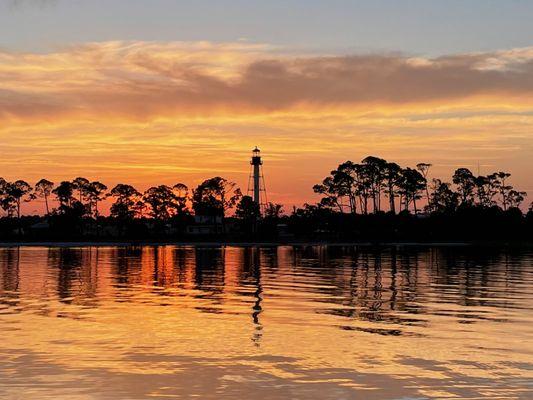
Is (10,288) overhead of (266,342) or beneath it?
overhead

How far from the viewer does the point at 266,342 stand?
23.2 metres

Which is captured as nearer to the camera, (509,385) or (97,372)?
(509,385)

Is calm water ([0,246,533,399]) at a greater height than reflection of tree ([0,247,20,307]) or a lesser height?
lesser

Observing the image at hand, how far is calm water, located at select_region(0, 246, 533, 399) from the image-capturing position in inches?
661

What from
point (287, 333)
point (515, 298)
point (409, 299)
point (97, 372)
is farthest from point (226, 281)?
point (97, 372)

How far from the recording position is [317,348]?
22.0m

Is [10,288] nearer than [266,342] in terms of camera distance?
No

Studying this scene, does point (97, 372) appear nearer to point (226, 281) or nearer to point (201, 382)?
point (201, 382)

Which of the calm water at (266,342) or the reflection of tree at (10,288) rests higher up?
the reflection of tree at (10,288)

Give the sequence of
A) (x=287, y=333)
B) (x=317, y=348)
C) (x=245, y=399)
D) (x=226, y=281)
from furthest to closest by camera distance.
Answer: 1. (x=226, y=281)
2. (x=287, y=333)
3. (x=317, y=348)
4. (x=245, y=399)

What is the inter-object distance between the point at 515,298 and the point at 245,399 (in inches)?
1032

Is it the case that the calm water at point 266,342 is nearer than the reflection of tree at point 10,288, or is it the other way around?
the calm water at point 266,342

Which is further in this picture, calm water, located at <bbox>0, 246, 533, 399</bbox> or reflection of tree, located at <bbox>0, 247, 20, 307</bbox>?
reflection of tree, located at <bbox>0, 247, 20, 307</bbox>

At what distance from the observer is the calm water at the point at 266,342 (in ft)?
55.1
